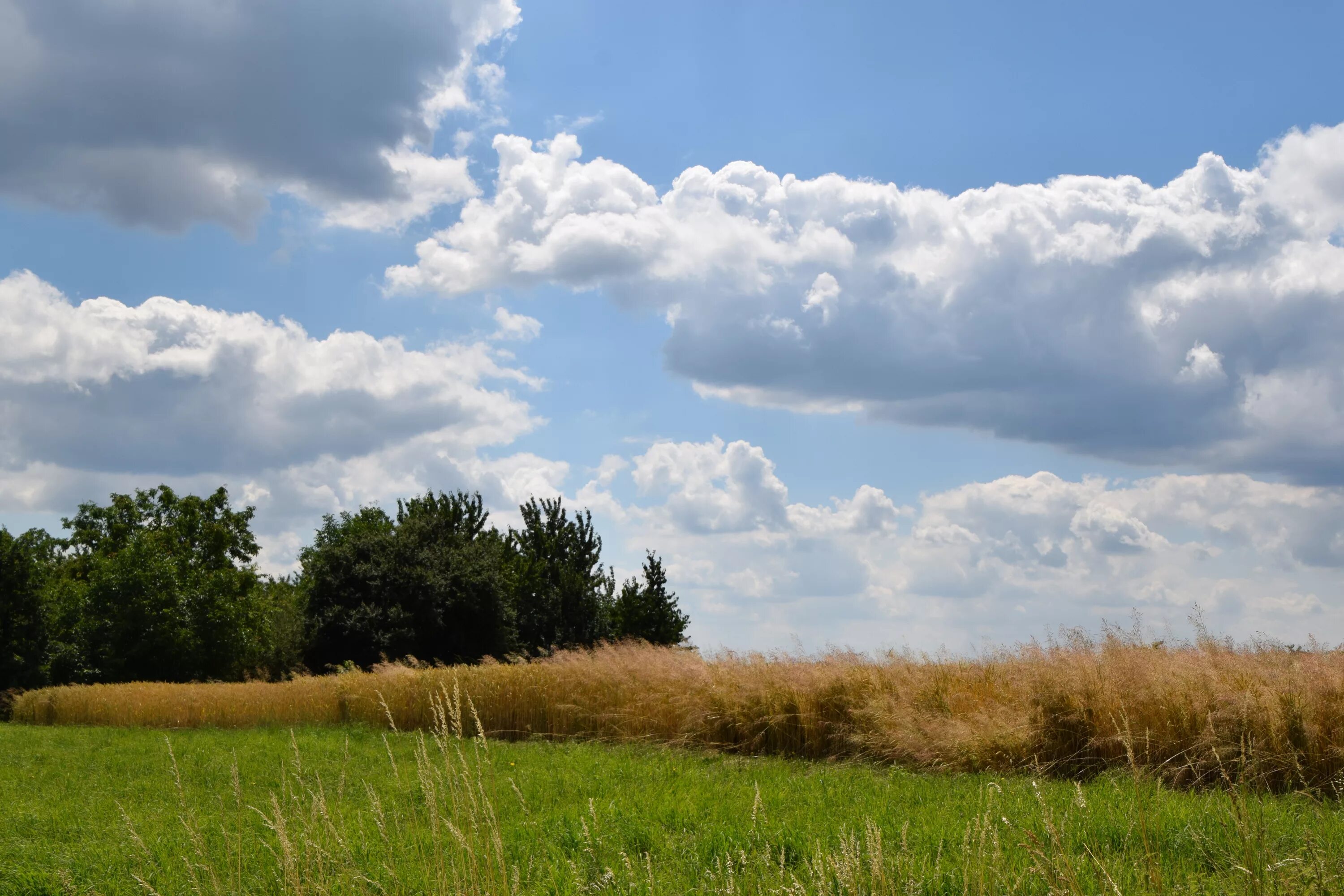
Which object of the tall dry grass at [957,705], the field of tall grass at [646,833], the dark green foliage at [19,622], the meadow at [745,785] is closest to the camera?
the field of tall grass at [646,833]

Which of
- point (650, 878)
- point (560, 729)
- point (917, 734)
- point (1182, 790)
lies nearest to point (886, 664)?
point (917, 734)

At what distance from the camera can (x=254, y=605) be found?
37.4 meters

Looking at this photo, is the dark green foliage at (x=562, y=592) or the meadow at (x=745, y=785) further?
the dark green foliage at (x=562, y=592)

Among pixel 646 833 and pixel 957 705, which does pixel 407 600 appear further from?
pixel 646 833

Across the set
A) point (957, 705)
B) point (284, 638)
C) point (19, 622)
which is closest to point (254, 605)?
point (284, 638)

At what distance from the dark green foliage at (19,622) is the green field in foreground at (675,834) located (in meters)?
24.6

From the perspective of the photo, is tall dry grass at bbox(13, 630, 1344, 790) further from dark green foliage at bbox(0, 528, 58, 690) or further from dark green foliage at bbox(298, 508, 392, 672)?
dark green foliage at bbox(0, 528, 58, 690)

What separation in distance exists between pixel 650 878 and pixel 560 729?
44.3 feet

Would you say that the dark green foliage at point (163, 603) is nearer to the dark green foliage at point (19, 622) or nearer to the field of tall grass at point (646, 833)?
the dark green foliage at point (19, 622)

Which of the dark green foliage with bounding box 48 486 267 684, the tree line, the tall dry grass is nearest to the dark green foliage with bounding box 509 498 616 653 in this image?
the tree line

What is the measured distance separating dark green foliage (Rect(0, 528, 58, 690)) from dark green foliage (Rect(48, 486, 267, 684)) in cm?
116

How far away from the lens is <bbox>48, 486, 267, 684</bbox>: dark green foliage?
33.5 metres

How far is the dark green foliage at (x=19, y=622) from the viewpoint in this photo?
31469 millimetres

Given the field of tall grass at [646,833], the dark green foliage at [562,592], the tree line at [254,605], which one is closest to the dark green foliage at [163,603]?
the tree line at [254,605]
